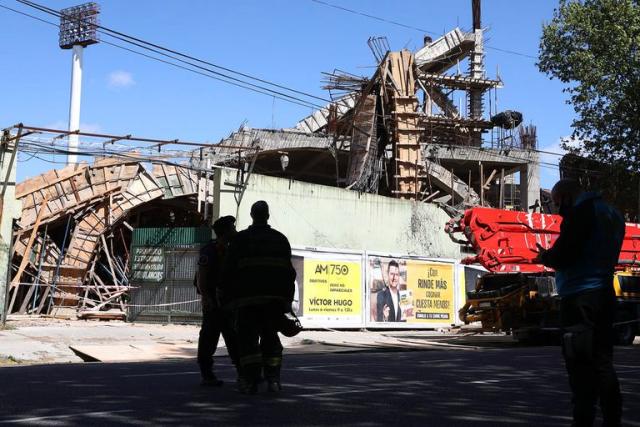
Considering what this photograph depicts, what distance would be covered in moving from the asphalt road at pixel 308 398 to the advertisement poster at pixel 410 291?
13.5m

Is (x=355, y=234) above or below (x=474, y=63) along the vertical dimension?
below

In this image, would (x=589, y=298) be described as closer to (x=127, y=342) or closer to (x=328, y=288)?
(x=127, y=342)

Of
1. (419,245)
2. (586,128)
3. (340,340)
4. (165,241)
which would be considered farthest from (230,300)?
(586,128)

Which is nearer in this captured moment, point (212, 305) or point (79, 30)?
point (212, 305)

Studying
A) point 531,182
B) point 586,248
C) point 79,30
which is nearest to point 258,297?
point 586,248

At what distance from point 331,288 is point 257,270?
1563 centimetres

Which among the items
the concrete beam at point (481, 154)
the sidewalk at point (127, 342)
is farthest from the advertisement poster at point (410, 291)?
the concrete beam at point (481, 154)

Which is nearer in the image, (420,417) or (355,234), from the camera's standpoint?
(420,417)

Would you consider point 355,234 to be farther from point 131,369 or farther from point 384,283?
point 131,369

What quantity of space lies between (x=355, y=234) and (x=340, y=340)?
5692 mm

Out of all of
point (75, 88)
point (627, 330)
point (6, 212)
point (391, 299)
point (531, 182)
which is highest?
point (75, 88)

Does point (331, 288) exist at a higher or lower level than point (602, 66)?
lower

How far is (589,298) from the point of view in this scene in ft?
16.1

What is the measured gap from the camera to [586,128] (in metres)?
30.0
